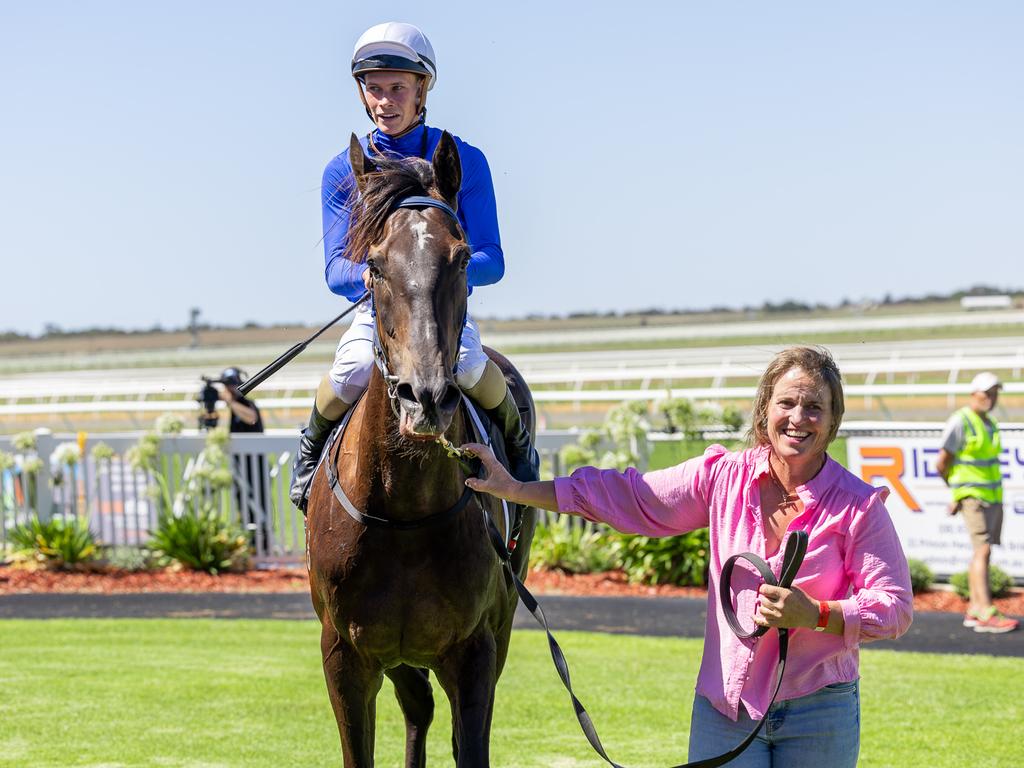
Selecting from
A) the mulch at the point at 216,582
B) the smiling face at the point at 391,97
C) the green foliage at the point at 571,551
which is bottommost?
the mulch at the point at 216,582

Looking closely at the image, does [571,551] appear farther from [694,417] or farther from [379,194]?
[379,194]

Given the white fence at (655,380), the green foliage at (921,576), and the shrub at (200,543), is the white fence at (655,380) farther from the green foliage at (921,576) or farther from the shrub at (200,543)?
the shrub at (200,543)

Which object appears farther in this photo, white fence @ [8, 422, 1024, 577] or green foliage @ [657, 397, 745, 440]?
white fence @ [8, 422, 1024, 577]

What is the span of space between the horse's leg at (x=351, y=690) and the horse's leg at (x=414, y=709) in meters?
0.95

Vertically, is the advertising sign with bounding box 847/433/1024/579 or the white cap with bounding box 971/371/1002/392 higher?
the white cap with bounding box 971/371/1002/392

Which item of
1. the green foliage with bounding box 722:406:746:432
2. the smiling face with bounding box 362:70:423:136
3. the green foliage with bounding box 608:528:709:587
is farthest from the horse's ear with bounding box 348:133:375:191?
the green foliage with bounding box 722:406:746:432

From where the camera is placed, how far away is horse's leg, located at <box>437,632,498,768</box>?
4.06m

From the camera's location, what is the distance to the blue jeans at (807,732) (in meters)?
3.26

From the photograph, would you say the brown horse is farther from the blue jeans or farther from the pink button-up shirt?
the blue jeans

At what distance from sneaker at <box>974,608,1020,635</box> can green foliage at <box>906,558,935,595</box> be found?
1254 mm

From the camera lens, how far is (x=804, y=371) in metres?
3.36

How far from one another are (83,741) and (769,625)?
189 inches

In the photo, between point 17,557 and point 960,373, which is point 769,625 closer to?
point 17,557

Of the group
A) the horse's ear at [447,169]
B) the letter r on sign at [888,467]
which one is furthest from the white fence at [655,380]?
the horse's ear at [447,169]
